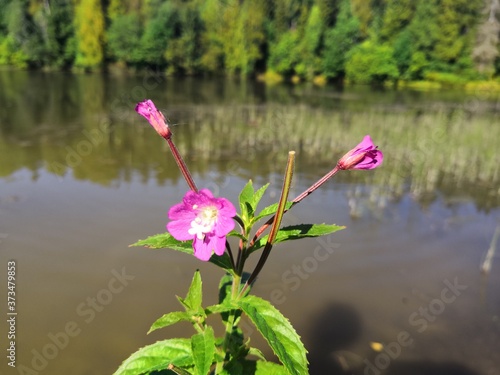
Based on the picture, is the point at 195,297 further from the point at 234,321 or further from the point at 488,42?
the point at 488,42

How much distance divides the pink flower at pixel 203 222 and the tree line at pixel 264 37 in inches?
1849

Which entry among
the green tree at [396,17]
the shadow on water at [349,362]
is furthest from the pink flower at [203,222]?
the green tree at [396,17]

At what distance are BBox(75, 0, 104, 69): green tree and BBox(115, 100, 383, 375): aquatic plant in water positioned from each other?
47.9 m

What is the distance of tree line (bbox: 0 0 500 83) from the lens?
143ft

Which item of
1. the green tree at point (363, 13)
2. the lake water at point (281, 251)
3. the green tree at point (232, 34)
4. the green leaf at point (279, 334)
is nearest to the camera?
the green leaf at point (279, 334)

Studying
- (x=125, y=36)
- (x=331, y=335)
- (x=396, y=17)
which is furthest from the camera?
(x=396, y=17)

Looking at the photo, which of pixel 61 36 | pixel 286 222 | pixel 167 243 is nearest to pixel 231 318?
pixel 167 243

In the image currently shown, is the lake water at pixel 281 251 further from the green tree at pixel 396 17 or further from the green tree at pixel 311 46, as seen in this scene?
the green tree at pixel 396 17

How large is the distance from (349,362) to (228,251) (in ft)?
11.3

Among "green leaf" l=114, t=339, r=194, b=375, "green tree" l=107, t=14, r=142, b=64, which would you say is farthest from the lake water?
Answer: "green tree" l=107, t=14, r=142, b=64

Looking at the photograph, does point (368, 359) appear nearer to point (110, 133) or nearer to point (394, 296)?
point (394, 296)

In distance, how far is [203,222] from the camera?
1387mm

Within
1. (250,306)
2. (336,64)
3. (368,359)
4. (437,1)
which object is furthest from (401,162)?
(437,1)

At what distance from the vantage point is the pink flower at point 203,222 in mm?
1346
